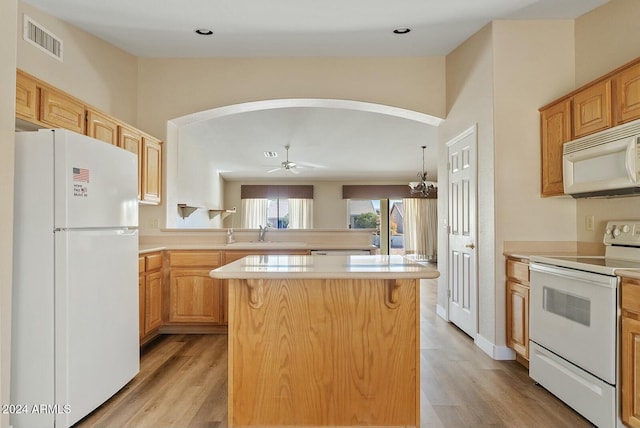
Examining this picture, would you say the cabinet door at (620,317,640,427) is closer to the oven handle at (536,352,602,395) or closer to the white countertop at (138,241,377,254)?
the oven handle at (536,352,602,395)

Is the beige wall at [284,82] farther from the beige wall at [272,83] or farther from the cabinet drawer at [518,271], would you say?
the cabinet drawer at [518,271]

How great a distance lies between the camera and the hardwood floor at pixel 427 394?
207 centimetres

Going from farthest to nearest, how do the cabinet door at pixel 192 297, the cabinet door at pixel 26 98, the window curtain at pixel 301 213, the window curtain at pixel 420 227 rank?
the window curtain at pixel 420 227 < the window curtain at pixel 301 213 < the cabinet door at pixel 192 297 < the cabinet door at pixel 26 98

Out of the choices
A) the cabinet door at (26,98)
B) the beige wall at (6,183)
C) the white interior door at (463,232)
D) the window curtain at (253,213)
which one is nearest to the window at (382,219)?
the window curtain at (253,213)

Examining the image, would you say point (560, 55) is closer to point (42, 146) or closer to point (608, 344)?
point (608, 344)

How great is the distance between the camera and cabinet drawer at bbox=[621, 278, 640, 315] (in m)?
1.76

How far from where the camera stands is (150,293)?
130 inches

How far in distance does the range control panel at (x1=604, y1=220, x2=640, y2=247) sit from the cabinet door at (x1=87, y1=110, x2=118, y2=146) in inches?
150

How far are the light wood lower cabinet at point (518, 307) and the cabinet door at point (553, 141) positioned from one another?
0.63 metres

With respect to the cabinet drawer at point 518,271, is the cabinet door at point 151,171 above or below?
above

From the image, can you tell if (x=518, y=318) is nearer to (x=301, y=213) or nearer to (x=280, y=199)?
(x=301, y=213)

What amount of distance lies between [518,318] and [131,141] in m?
3.56

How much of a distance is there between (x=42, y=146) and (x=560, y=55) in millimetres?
3677

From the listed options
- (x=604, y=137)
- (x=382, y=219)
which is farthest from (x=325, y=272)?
(x=382, y=219)
